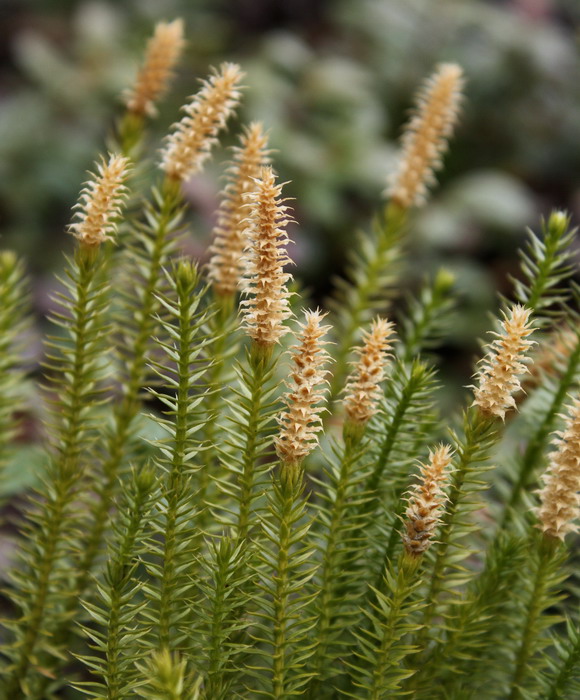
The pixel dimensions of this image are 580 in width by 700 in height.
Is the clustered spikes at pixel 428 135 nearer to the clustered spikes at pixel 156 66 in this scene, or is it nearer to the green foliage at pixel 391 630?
the clustered spikes at pixel 156 66

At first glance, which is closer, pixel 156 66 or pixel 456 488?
pixel 456 488

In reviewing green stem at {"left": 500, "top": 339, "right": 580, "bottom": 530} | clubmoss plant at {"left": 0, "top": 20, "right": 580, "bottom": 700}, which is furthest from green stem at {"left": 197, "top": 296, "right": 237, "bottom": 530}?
green stem at {"left": 500, "top": 339, "right": 580, "bottom": 530}

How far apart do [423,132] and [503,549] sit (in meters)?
0.52

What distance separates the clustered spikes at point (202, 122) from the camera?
0.78m

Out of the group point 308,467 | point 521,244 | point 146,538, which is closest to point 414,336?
point 308,467

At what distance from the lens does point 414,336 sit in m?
0.98

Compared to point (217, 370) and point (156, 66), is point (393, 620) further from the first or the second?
point (156, 66)

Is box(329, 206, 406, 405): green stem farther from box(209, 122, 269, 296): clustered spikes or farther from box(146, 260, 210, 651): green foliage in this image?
box(146, 260, 210, 651): green foliage

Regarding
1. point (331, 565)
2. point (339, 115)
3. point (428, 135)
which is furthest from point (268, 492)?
point (339, 115)

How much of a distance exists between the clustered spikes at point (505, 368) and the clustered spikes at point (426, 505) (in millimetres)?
61

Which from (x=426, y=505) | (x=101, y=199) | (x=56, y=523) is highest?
(x=101, y=199)

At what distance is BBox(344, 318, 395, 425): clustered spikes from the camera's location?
2.26 ft

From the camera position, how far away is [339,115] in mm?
2943

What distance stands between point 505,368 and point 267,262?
21 cm
